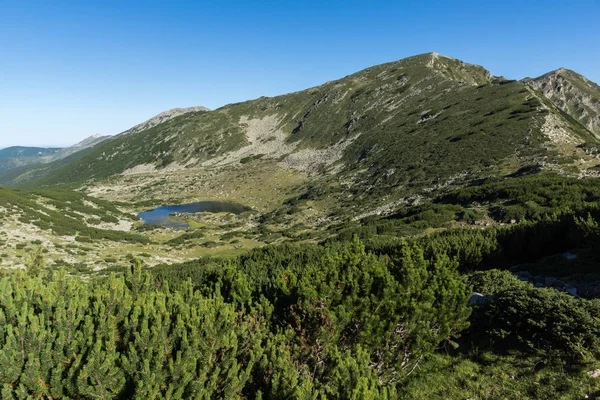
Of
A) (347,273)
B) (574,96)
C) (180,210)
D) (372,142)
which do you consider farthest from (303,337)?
(574,96)

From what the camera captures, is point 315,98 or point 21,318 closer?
point 21,318

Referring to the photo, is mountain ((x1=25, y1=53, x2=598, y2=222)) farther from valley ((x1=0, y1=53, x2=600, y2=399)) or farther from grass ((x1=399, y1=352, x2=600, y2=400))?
grass ((x1=399, y1=352, x2=600, y2=400))

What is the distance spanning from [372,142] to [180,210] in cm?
6303

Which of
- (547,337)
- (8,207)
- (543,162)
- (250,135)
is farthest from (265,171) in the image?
(547,337)

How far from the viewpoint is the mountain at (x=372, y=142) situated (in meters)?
61.4

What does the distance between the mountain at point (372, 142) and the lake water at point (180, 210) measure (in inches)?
213

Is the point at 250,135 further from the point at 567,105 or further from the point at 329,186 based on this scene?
the point at 567,105

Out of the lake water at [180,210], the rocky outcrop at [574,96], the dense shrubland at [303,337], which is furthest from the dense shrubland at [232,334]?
the rocky outcrop at [574,96]

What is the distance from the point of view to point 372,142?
102 meters

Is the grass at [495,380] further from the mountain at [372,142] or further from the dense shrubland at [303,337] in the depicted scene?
the mountain at [372,142]

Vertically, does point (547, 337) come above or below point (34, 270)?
below

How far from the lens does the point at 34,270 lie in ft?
47.4

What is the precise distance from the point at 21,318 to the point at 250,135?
159 m

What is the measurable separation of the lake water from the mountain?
5.41 meters
